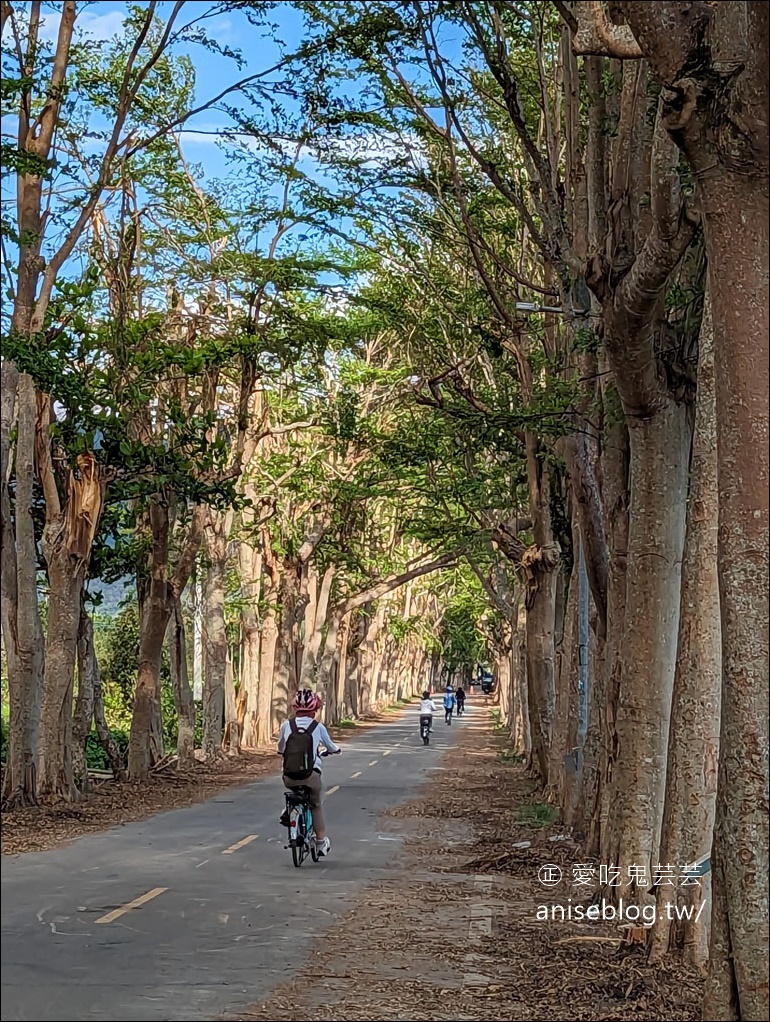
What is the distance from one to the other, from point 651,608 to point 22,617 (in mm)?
10451

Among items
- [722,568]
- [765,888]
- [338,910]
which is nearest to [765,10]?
[722,568]

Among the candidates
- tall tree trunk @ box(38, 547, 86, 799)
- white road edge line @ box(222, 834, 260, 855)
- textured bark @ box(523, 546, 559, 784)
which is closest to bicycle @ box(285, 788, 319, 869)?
white road edge line @ box(222, 834, 260, 855)

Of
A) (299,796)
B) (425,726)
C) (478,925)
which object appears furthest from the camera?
(425,726)

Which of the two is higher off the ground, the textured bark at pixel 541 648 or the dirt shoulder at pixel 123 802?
the textured bark at pixel 541 648

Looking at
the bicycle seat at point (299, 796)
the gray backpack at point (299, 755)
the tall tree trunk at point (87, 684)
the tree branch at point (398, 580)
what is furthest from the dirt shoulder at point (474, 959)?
the tree branch at point (398, 580)

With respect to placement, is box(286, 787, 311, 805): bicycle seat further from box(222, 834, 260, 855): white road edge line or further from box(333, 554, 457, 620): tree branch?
box(333, 554, 457, 620): tree branch

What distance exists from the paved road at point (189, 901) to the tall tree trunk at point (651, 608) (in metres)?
2.69

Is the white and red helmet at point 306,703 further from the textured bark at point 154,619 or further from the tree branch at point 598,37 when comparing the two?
the textured bark at point 154,619

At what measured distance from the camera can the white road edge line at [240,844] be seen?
1420 cm

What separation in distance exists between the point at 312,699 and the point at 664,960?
5902 mm

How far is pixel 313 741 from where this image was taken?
13.5 metres

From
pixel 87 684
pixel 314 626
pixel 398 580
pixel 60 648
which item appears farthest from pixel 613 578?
pixel 314 626

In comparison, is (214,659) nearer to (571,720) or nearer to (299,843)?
(571,720)

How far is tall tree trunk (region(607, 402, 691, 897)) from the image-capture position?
29.3ft
